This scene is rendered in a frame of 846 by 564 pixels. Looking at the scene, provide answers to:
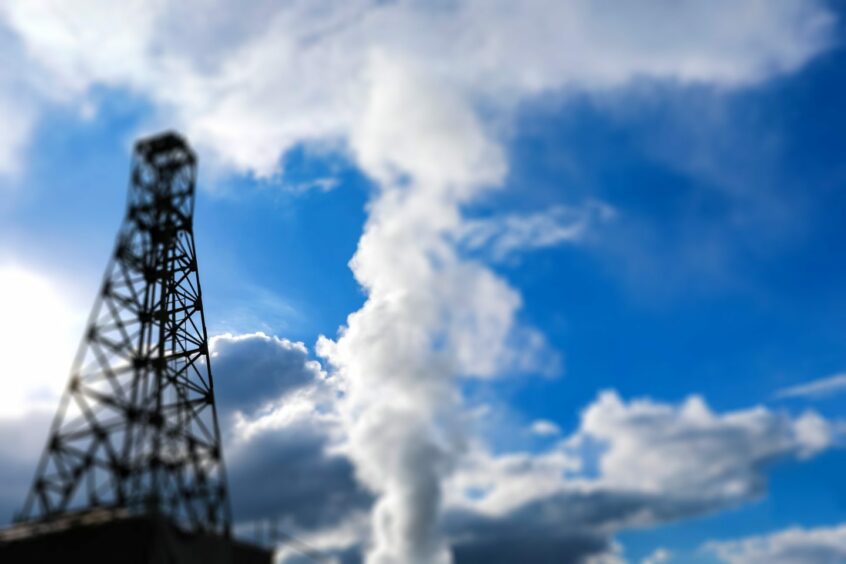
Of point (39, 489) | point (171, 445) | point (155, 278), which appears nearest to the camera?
point (39, 489)

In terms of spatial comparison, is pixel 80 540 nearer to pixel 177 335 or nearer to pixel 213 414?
pixel 213 414

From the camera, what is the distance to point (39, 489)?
2819cm

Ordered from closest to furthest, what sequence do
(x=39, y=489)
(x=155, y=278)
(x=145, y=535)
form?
1. (x=145, y=535)
2. (x=39, y=489)
3. (x=155, y=278)

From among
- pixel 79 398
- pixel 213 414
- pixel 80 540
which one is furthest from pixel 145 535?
pixel 213 414

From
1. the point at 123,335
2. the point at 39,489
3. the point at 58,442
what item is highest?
the point at 123,335

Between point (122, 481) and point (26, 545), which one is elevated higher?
point (122, 481)

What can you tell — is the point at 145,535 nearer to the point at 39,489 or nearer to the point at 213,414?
the point at 39,489

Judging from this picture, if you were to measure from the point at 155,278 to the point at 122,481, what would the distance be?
1009 centimetres

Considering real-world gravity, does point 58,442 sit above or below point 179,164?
below

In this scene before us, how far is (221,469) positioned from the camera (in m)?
31.6

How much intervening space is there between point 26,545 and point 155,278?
13.0 m

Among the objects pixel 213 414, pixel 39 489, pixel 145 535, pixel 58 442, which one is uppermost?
pixel 213 414

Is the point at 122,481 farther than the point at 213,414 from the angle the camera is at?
No

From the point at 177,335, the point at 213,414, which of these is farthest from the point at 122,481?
the point at 177,335
